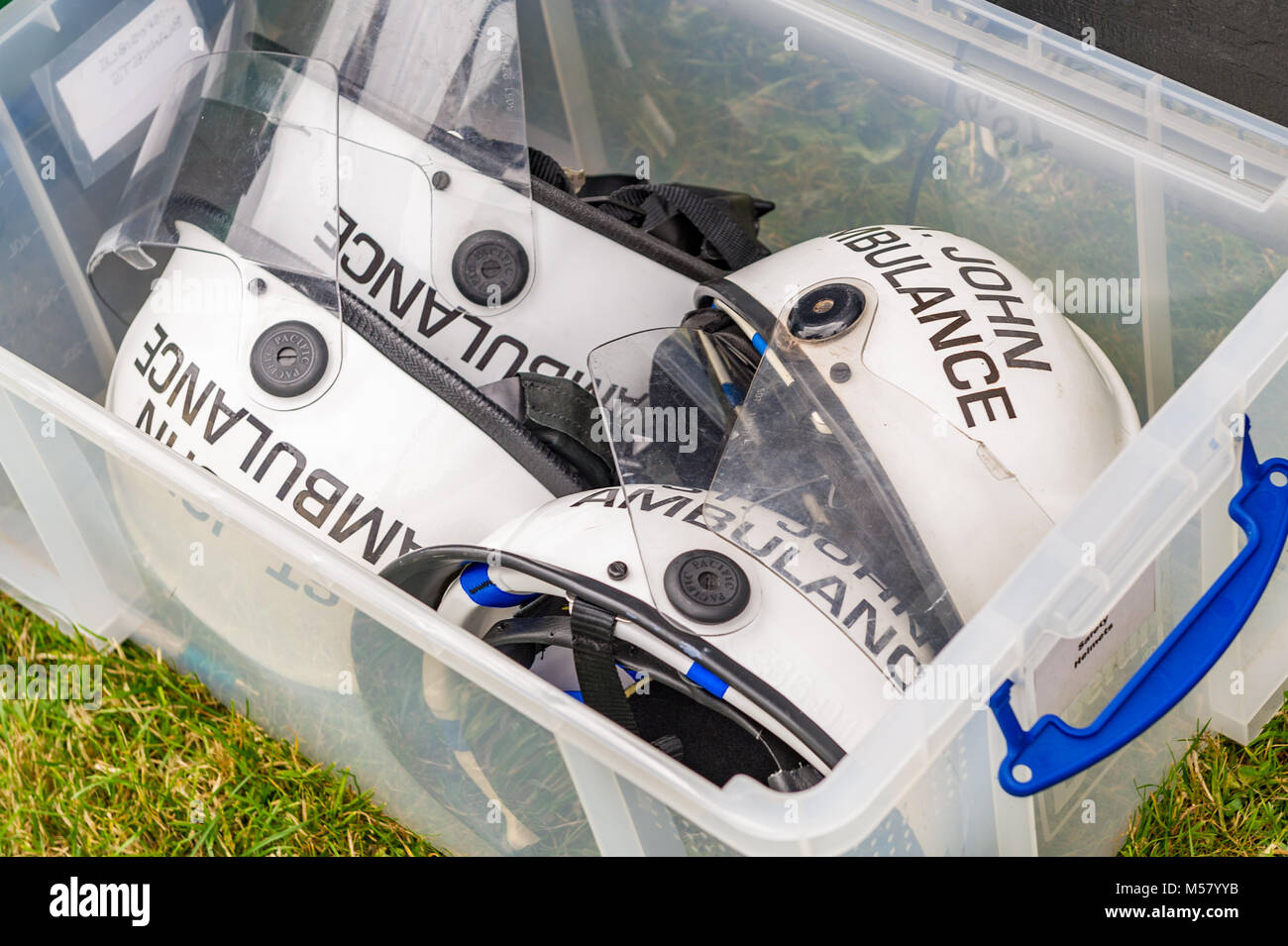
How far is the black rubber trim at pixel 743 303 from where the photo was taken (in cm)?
104

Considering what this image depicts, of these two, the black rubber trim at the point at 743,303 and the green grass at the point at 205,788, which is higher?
the black rubber trim at the point at 743,303

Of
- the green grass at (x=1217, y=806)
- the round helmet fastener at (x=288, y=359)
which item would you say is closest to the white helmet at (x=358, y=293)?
the round helmet fastener at (x=288, y=359)

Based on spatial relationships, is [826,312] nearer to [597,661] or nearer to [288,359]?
[597,661]

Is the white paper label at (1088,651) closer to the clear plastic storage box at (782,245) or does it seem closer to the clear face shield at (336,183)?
the clear plastic storage box at (782,245)

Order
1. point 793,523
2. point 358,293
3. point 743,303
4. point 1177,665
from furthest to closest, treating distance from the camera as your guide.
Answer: point 358,293 < point 743,303 < point 793,523 < point 1177,665

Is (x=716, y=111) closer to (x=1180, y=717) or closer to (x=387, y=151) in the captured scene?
(x=387, y=151)

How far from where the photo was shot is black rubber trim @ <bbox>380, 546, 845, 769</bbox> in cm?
86

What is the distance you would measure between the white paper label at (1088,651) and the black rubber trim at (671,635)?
0.45 feet

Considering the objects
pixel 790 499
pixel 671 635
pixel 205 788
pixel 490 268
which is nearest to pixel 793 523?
pixel 790 499

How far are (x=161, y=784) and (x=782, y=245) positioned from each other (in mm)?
843

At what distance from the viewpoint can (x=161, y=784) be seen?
4.07 ft

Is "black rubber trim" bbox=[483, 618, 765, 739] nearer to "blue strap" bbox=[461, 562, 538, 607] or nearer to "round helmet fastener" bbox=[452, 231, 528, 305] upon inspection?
"blue strap" bbox=[461, 562, 538, 607]

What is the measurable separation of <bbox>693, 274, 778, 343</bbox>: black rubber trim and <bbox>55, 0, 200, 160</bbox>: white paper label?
588 mm

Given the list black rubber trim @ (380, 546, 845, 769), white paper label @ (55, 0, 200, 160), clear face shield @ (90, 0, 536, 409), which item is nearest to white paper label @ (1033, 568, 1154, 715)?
black rubber trim @ (380, 546, 845, 769)
